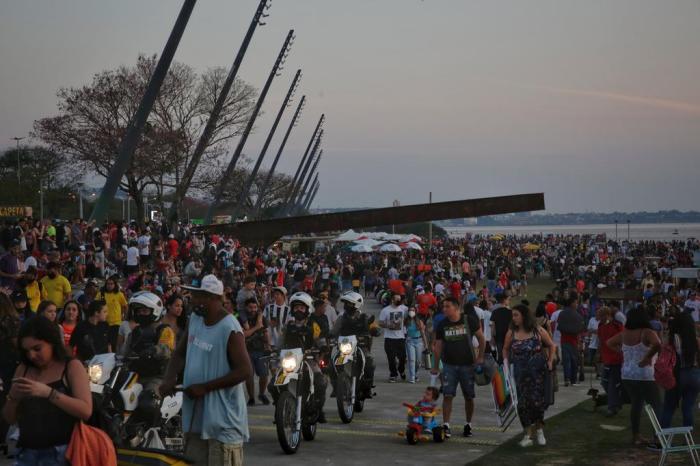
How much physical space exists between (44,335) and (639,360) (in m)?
7.35

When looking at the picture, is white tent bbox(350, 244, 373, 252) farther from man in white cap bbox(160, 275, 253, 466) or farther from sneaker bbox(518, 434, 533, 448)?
man in white cap bbox(160, 275, 253, 466)

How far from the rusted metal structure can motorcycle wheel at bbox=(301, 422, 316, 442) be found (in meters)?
34.1

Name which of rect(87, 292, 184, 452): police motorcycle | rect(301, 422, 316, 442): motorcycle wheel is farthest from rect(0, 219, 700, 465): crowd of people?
rect(301, 422, 316, 442): motorcycle wheel

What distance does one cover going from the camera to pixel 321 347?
11.9 meters

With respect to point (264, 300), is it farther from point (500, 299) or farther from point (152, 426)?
point (152, 426)

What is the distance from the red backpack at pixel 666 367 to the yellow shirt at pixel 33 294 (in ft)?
31.9

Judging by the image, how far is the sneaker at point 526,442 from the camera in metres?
11.1

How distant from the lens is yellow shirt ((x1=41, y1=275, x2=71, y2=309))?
16.2m

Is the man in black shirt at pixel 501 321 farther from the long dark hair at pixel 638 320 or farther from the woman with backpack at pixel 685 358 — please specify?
the woman with backpack at pixel 685 358

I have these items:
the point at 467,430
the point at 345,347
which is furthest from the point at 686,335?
the point at 345,347

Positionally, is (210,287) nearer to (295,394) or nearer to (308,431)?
(295,394)

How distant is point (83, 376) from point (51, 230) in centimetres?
2416

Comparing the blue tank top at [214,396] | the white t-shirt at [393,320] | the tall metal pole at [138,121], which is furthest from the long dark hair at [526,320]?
the tall metal pole at [138,121]

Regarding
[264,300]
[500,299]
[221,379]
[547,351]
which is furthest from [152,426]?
[264,300]
